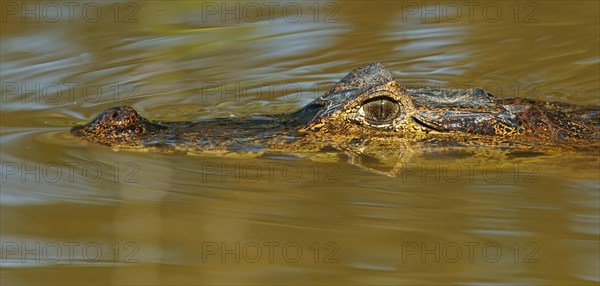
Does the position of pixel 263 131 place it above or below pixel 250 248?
above

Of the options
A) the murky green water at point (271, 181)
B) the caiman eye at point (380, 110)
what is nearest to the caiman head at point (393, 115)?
the caiman eye at point (380, 110)

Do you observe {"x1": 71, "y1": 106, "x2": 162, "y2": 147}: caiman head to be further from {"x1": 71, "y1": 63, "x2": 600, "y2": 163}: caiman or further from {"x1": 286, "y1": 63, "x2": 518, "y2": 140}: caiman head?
{"x1": 286, "y1": 63, "x2": 518, "y2": 140}: caiman head

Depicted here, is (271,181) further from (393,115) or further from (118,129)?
(118,129)

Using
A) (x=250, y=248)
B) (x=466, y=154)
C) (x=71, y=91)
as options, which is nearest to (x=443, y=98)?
(x=466, y=154)

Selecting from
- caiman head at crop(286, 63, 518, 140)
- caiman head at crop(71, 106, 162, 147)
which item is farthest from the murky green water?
caiman head at crop(286, 63, 518, 140)

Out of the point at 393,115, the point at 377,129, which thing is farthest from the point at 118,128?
the point at 393,115

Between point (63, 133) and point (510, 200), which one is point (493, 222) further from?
point (63, 133)
